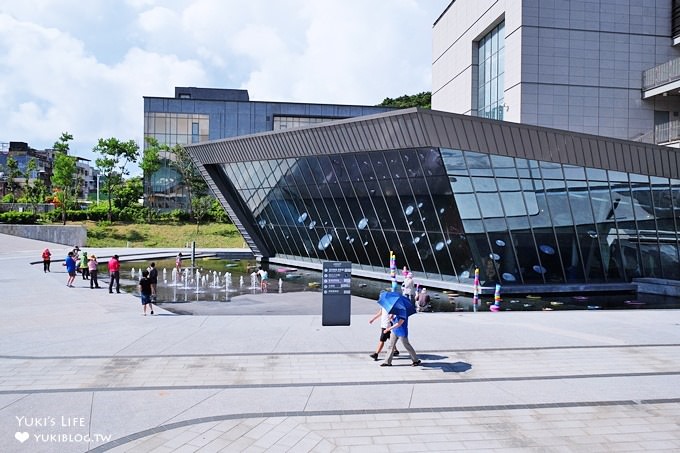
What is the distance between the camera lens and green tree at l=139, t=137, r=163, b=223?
6912 cm

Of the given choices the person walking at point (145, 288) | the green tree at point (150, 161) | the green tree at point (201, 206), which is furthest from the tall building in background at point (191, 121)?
the person walking at point (145, 288)

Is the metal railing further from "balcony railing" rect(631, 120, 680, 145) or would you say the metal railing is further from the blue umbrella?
the blue umbrella

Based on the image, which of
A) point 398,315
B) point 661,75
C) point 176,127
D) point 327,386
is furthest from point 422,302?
point 176,127

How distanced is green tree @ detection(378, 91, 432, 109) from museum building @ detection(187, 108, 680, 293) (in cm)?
5904

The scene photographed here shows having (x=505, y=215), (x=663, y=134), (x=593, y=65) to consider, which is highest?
(x=593, y=65)

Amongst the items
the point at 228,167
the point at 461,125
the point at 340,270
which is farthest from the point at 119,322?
the point at 228,167

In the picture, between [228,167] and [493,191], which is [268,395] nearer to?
[493,191]

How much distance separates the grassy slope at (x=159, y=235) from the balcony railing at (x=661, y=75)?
128 ft

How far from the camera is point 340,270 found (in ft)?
51.0

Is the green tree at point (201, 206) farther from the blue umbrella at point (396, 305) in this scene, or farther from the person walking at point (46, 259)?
the blue umbrella at point (396, 305)

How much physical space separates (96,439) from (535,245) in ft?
72.1

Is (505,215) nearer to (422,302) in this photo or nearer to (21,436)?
(422,302)

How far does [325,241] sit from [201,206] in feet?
120

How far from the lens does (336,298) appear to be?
50.4 feet
